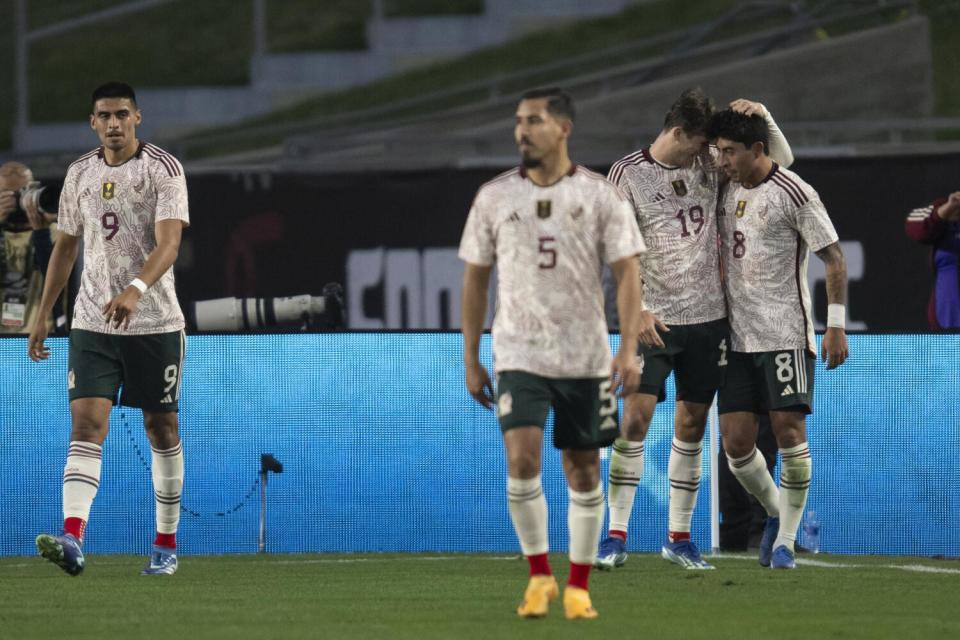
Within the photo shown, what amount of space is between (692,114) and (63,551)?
364 cm

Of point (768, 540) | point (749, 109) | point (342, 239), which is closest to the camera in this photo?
point (749, 109)

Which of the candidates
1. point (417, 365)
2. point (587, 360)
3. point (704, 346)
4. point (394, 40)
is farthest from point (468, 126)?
point (587, 360)

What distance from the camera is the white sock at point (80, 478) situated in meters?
8.76

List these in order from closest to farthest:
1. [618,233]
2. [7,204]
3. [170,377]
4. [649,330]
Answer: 1. [618,233]
2. [649,330]
3. [170,377]
4. [7,204]

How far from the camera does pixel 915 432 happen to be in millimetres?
10531

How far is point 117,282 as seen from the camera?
8883 mm

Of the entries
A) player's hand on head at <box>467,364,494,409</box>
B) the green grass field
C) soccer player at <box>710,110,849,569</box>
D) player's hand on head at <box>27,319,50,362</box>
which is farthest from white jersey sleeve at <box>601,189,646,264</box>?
player's hand on head at <box>27,319,50,362</box>

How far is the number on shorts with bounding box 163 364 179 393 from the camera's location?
9031mm

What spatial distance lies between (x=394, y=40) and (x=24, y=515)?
13.6 m

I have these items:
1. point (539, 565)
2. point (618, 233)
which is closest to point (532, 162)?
point (618, 233)

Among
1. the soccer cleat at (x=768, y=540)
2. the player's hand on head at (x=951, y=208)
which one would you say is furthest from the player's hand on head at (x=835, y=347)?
the player's hand on head at (x=951, y=208)

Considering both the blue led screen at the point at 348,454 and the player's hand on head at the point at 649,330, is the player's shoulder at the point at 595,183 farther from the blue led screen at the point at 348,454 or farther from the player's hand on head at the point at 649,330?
the blue led screen at the point at 348,454

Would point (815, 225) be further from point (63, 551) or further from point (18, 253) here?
point (18, 253)

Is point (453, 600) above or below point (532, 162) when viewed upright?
below
